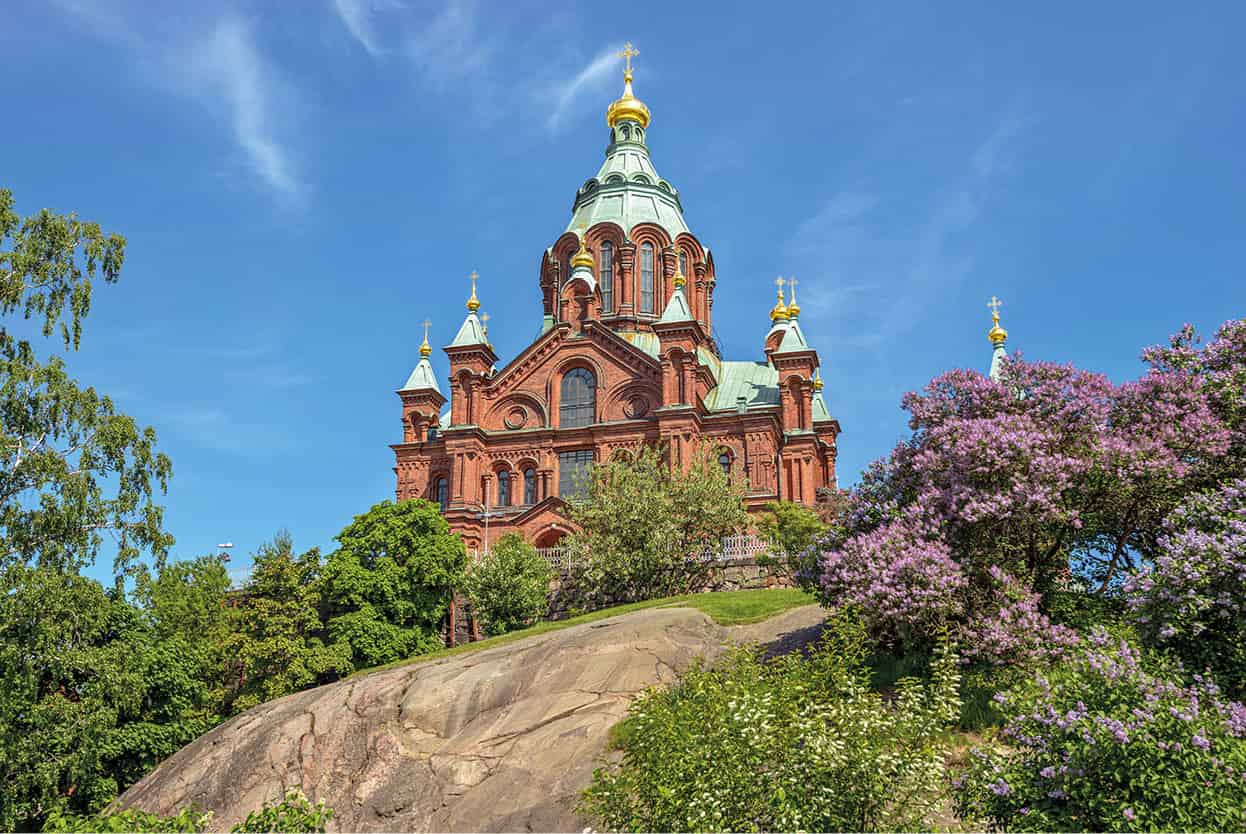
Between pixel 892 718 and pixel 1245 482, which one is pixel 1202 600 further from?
pixel 892 718

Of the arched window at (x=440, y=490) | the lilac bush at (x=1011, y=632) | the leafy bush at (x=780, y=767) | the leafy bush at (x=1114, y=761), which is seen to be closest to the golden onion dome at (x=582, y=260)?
the arched window at (x=440, y=490)

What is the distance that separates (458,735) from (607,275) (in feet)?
136

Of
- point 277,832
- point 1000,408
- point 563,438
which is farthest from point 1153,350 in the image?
point 563,438

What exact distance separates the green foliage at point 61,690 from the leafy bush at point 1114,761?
73.8ft

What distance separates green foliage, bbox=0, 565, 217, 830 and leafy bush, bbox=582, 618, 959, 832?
60.2 ft

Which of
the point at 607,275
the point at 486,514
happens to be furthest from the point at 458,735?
the point at 607,275

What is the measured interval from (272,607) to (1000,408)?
83.6 ft

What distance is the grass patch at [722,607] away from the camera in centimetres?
3198

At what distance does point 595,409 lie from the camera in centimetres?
5616

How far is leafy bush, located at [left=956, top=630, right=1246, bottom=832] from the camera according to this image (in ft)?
40.7

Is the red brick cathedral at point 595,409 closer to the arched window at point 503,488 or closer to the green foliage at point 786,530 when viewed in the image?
the arched window at point 503,488

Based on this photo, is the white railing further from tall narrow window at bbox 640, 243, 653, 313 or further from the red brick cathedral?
tall narrow window at bbox 640, 243, 653, 313

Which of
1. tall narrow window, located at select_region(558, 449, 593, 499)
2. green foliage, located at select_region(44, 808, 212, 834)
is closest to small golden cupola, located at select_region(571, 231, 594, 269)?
tall narrow window, located at select_region(558, 449, 593, 499)

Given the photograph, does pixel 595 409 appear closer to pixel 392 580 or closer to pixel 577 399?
pixel 577 399
